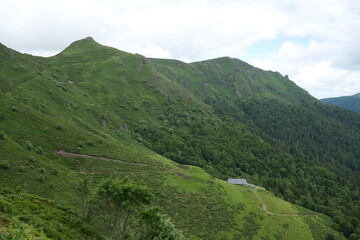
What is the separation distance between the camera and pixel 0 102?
80.1m

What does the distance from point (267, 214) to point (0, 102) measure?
9312 cm

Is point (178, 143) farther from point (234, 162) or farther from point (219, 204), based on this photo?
point (219, 204)

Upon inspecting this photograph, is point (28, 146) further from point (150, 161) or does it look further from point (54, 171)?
point (150, 161)

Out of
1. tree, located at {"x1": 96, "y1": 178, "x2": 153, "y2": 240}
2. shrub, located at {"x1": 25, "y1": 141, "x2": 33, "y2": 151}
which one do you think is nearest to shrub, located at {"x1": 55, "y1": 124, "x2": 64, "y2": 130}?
shrub, located at {"x1": 25, "y1": 141, "x2": 33, "y2": 151}

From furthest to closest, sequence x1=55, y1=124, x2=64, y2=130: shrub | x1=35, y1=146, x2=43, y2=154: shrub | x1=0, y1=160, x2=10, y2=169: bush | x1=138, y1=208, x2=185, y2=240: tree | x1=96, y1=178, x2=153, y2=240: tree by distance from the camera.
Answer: x1=55, y1=124, x2=64, y2=130: shrub < x1=35, y1=146, x2=43, y2=154: shrub < x1=0, y1=160, x2=10, y2=169: bush < x1=96, y1=178, x2=153, y2=240: tree < x1=138, y1=208, x2=185, y2=240: tree

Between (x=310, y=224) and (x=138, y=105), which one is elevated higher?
(x=138, y=105)

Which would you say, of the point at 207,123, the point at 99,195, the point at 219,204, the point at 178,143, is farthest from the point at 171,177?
the point at 207,123

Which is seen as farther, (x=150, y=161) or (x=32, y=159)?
(x=150, y=161)

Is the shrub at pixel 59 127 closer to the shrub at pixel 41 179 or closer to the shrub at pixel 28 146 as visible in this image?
the shrub at pixel 28 146

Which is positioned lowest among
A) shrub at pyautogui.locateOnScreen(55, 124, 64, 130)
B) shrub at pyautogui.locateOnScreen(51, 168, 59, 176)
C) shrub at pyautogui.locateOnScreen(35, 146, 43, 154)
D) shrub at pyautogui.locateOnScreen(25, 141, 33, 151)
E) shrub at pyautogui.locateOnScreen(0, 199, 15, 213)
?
shrub at pyautogui.locateOnScreen(51, 168, 59, 176)

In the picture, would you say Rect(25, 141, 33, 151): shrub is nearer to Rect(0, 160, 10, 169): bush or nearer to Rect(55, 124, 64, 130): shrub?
Rect(0, 160, 10, 169): bush

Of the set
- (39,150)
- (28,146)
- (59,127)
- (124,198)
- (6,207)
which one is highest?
(59,127)

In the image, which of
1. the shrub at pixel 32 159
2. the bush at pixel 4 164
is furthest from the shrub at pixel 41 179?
the shrub at pixel 32 159

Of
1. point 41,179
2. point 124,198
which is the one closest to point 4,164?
point 41,179
